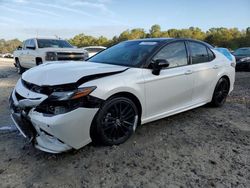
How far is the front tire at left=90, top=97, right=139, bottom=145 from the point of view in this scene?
343 centimetres

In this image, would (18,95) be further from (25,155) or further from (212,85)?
(212,85)

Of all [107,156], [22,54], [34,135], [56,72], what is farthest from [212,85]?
[22,54]

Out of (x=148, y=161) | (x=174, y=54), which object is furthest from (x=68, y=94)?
(x=174, y=54)

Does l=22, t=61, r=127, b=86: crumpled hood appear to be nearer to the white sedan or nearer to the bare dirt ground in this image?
the white sedan

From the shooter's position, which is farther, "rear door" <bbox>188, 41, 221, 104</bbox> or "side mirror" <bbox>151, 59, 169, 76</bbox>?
"rear door" <bbox>188, 41, 221, 104</bbox>

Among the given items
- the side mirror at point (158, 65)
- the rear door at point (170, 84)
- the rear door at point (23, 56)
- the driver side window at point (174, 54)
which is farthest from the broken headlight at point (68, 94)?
the rear door at point (23, 56)

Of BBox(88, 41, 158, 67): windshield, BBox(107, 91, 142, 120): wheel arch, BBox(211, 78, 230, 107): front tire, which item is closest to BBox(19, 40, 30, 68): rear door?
BBox(88, 41, 158, 67): windshield

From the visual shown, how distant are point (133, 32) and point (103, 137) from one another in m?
76.2

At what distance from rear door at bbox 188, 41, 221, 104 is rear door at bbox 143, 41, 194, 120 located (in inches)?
7.5

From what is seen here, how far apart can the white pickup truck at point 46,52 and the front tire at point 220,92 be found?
6392mm

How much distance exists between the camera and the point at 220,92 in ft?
18.6

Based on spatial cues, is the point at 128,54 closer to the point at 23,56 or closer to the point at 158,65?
the point at 158,65

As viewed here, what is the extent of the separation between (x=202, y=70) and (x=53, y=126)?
3086 millimetres

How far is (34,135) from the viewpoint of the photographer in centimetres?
330
